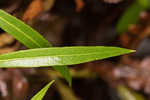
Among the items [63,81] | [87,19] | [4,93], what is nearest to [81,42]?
[87,19]

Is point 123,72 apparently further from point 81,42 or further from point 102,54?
point 102,54

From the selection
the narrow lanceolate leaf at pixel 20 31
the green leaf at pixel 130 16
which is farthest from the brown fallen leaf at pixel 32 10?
the green leaf at pixel 130 16

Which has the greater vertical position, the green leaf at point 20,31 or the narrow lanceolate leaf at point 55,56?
the green leaf at point 20,31

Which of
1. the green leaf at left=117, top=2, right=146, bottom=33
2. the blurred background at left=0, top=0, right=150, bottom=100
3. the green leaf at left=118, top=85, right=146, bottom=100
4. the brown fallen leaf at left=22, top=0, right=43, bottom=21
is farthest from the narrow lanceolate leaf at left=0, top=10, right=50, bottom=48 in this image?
the green leaf at left=118, top=85, right=146, bottom=100

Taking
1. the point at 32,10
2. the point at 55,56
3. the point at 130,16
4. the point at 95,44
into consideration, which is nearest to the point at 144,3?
the point at 130,16

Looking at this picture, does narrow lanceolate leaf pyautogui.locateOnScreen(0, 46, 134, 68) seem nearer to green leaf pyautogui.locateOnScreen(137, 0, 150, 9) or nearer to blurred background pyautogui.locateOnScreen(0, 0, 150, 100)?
blurred background pyautogui.locateOnScreen(0, 0, 150, 100)

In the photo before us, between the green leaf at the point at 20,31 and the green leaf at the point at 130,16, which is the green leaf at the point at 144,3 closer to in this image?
the green leaf at the point at 130,16
